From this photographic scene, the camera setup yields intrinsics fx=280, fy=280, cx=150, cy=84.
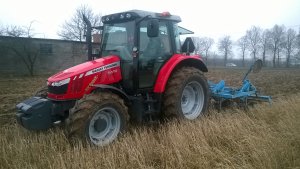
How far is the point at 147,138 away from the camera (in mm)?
4684

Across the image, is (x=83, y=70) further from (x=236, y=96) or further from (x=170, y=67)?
(x=236, y=96)

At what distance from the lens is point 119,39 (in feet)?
18.7

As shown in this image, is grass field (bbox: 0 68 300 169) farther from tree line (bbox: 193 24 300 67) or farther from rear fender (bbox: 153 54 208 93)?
tree line (bbox: 193 24 300 67)

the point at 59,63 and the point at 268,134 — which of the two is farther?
the point at 59,63

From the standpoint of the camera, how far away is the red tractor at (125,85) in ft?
15.2

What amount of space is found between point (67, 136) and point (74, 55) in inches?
997

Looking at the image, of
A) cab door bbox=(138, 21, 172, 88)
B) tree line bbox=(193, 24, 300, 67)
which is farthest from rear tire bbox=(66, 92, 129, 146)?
tree line bbox=(193, 24, 300, 67)

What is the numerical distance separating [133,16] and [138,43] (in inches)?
21.2

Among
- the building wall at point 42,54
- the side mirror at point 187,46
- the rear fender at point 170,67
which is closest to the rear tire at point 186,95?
the rear fender at point 170,67

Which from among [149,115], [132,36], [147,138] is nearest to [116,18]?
[132,36]

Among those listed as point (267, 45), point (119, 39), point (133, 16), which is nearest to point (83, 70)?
point (119, 39)

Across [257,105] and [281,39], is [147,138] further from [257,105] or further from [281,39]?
[281,39]

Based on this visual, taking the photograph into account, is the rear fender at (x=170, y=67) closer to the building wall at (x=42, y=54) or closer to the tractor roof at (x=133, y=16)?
the tractor roof at (x=133, y=16)

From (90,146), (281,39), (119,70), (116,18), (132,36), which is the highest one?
(281,39)
